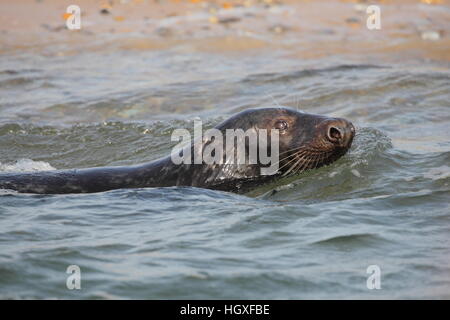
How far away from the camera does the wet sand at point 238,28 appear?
13.9 metres

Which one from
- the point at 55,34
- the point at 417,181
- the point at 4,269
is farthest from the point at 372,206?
the point at 55,34

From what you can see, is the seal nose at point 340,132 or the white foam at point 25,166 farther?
the white foam at point 25,166

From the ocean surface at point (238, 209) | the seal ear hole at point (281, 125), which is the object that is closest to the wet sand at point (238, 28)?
the ocean surface at point (238, 209)

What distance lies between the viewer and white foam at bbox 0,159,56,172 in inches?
332

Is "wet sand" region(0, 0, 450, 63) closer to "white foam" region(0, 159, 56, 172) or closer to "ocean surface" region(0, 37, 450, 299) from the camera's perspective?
"ocean surface" region(0, 37, 450, 299)

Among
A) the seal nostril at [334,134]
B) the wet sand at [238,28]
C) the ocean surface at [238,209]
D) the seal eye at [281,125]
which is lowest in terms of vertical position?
the ocean surface at [238,209]

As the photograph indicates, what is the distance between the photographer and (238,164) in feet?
22.5

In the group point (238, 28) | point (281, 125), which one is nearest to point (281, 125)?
point (281, 125)

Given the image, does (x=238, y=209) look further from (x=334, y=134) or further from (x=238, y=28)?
(x=238, y=28)

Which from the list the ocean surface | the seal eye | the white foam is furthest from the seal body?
the white foam

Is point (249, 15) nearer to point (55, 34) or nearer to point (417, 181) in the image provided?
point (55, 34)

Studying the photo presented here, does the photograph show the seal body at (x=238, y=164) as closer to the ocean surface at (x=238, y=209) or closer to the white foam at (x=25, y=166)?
the ocean surface at (x=238, y=209)

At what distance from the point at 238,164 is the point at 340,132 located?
87 centimetres

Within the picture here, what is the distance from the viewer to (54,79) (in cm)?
1302
